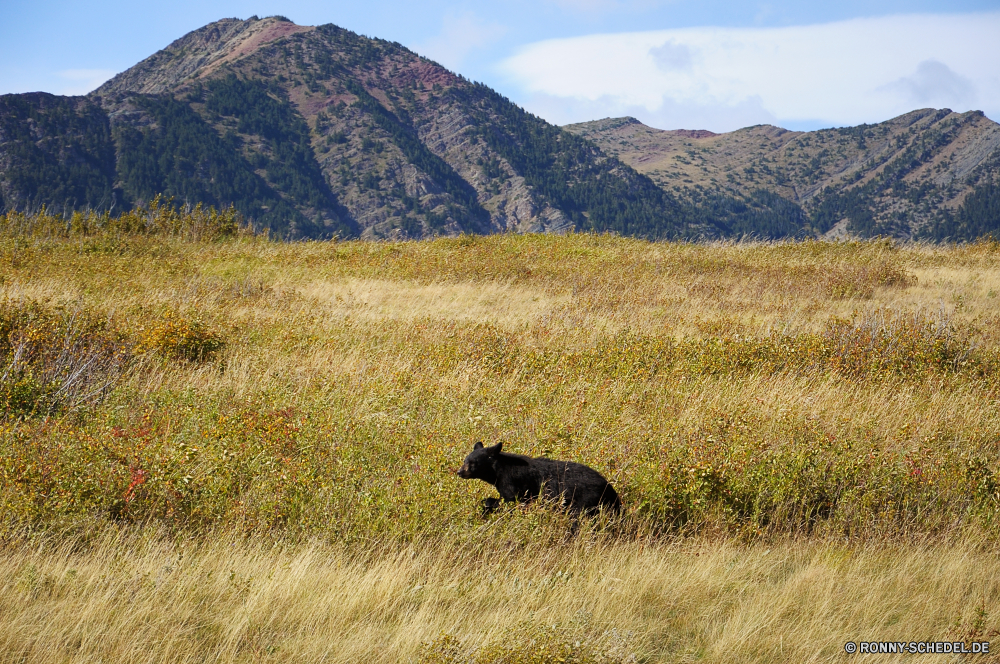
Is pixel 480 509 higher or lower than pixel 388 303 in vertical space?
lower

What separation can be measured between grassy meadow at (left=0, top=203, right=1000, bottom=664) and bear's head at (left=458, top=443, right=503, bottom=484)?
21cm

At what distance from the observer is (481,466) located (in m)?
5.43

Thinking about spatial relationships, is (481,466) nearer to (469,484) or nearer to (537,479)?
(469,484)

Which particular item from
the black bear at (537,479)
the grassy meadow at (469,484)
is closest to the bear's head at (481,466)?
the black bear at (537,479)

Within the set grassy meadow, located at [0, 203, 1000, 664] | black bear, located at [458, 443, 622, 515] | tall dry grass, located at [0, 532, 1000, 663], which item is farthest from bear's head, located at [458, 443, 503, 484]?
tall dry grass, located at [0, 532, 1000, 663]

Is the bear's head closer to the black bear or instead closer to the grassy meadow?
the black bear

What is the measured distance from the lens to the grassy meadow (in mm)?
3949

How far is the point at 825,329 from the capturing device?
41.5 ft

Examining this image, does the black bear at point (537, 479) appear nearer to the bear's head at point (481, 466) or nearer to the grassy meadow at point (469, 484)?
the bear's head at point (481, 466)

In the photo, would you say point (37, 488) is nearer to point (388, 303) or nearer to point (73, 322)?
point (73, 322)

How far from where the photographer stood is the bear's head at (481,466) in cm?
540

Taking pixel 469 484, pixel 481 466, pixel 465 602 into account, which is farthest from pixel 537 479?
pixel 465 602

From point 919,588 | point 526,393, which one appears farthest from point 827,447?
point 526,393

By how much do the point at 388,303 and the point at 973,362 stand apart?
10.7 m
